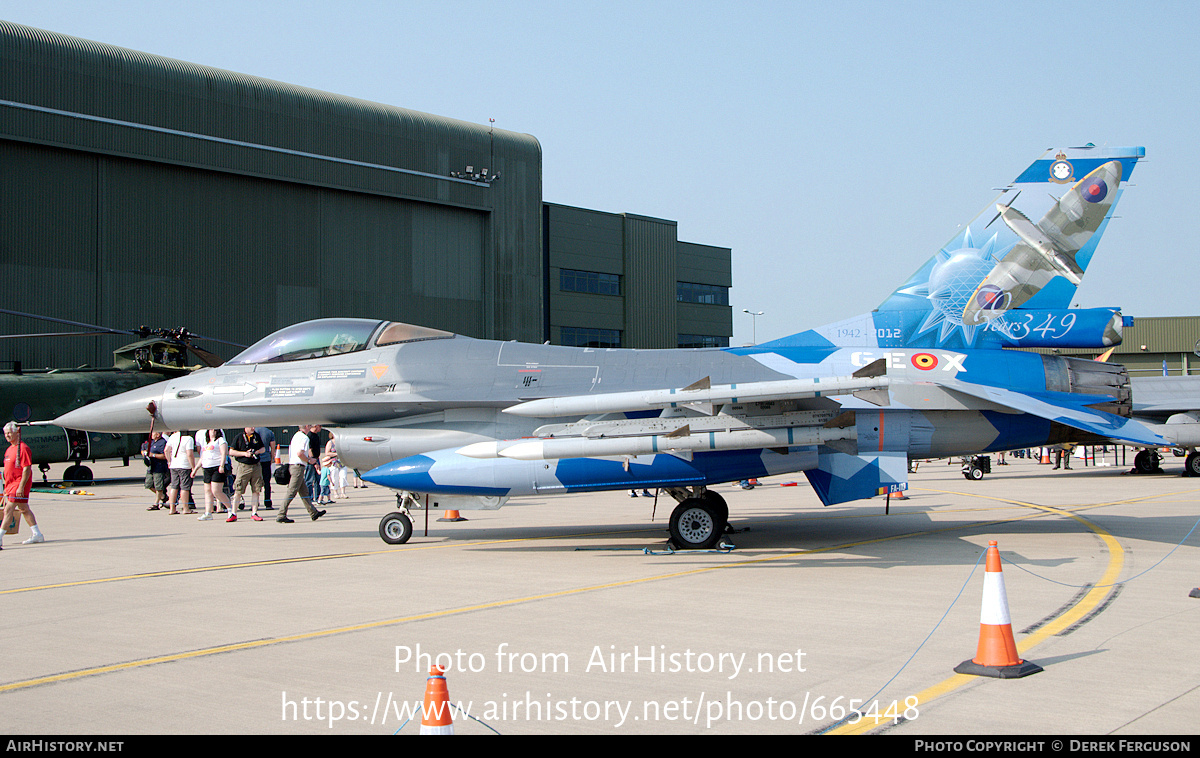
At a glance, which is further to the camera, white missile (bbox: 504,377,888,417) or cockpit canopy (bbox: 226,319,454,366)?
cockpit canopy (bbox: 226,319,454,366)

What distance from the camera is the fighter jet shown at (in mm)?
10414

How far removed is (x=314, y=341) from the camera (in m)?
12.2

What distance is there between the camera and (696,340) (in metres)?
59.0

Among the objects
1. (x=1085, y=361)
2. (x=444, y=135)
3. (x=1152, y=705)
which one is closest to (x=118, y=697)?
(x=1152, y=705)

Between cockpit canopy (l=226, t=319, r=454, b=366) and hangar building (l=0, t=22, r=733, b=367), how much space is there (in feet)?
92.7

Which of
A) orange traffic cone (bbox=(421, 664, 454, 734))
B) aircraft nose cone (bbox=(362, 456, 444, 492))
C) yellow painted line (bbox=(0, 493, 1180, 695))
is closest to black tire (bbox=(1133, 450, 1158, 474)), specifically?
yellow painted line (bbox=(0, 493, 1180, 695))

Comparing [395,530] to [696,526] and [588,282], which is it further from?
[588,282]

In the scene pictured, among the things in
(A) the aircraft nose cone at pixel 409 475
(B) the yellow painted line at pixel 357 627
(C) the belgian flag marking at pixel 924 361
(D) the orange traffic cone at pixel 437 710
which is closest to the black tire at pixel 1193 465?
(C) the belgian flag marking at pixel 924 361

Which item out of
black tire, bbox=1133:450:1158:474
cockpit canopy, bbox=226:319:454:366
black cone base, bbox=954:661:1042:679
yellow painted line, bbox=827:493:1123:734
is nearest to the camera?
yellow painted line, bbox=827:493:1123:734

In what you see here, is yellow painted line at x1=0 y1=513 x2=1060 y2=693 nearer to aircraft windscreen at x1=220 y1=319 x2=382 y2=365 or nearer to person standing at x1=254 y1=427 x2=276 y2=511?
aircraft windscreen at x1=220 y1=319 x2=382 y2=365

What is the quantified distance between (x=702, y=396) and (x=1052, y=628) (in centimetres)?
429

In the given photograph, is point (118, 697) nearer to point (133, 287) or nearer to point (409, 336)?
point (409, 336)

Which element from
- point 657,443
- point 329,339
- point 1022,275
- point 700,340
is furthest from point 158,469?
point 700,340

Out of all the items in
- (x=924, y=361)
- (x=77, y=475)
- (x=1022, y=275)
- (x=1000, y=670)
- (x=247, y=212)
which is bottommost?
(x=77, y=475)
